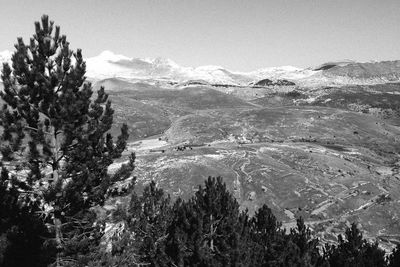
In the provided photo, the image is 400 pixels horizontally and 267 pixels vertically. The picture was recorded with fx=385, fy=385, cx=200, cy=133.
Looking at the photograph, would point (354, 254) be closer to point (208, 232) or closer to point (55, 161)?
point (208, 232)

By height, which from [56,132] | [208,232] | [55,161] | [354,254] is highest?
[56,132]

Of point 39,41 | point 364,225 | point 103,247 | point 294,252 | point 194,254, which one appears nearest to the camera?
point 39,41

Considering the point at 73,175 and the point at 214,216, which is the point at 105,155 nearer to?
the point at 73,175

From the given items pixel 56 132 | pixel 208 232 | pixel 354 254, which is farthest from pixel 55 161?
pixel 354 254

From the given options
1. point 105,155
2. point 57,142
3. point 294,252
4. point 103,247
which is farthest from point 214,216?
point 57,142

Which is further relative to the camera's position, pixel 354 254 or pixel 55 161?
pixel 354 254

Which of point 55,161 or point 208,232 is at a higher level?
point 55,161

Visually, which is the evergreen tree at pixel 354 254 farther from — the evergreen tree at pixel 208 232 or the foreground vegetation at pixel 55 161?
the foreground vegetation at pixel 55 161

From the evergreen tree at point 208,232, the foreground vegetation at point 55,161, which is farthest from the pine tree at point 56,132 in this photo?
the evergreen tree at point 208,232

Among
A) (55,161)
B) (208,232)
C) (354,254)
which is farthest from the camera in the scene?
(354,254)
